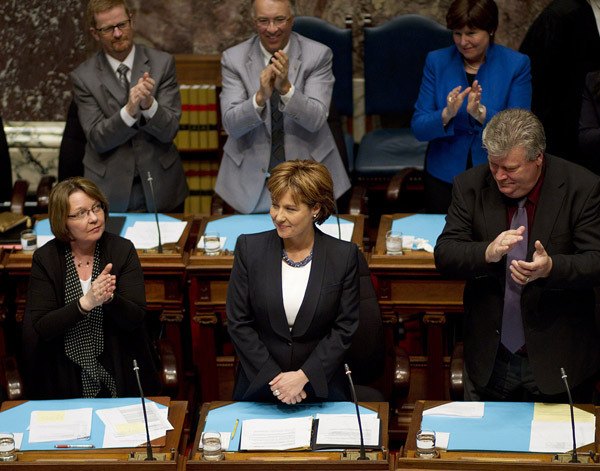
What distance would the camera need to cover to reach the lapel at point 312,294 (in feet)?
13.8

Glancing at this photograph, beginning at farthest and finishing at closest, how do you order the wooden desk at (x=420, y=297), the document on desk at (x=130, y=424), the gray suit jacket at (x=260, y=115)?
the gray suit jacket at (x=260, y=115)
the wooden desk at (x=420, y=297)
the document on desk at (x=130, y=424)

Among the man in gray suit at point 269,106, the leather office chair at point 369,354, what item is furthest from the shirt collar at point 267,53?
the leather office chair at point 369,354

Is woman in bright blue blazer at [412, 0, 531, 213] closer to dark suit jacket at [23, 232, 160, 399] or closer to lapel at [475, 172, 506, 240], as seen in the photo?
lapel at [475, 172, 506, 240]

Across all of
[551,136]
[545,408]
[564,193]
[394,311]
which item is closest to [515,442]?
[545,408]

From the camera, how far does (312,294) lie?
4.19 m

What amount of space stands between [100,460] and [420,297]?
5.69ft

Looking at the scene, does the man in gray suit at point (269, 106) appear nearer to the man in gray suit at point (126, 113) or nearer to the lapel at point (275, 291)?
the man in gray suit at point (126, 113)

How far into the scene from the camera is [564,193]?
13.2 ft

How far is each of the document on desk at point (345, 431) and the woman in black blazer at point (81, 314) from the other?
2.86ft

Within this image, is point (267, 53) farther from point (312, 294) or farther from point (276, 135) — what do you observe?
point (312, 294)

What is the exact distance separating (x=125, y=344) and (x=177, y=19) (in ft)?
9.69

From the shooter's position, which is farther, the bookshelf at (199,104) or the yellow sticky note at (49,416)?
the bookshelf at (199,104)

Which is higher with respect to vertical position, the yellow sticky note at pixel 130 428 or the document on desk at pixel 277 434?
the document on desk at pixel 277 434

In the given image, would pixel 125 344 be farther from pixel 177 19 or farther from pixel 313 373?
pixel 177 19
